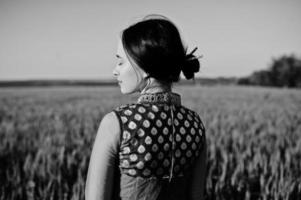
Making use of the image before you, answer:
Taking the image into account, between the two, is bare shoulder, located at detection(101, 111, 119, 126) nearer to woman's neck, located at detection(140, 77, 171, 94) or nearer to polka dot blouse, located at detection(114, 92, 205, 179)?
polka dot blouse, located at detection(114, 92, 205, 179)

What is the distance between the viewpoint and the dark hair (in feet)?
2.94

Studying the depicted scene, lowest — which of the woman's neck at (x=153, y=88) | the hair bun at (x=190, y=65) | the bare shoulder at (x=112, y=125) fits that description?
the bare shoulder at (x=112, y=125)

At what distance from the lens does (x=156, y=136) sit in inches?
34.7

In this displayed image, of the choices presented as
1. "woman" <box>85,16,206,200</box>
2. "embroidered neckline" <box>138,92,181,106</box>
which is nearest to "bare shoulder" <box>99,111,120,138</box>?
"woman" <box>85,16,206,200</box>

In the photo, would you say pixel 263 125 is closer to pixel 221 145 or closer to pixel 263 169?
pixel 221 145

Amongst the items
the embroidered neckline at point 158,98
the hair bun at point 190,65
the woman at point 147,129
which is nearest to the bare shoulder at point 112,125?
the woman at point 147,129

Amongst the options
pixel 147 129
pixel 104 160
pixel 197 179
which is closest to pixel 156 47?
pixel 147 129

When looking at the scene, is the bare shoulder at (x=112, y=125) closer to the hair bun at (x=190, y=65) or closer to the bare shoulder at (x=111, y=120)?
the bare shoulder at (x=111, y=120)

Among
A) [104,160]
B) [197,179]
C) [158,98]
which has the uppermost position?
[158,98]

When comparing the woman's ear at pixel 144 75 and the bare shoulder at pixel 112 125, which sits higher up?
the woman's ear at pixel 144 75

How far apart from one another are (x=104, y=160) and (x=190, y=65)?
366 mm

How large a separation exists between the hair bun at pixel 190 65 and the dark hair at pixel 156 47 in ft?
A: 0.13

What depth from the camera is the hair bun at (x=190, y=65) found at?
1.01 meters

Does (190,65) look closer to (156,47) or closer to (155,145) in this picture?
(156,47)
